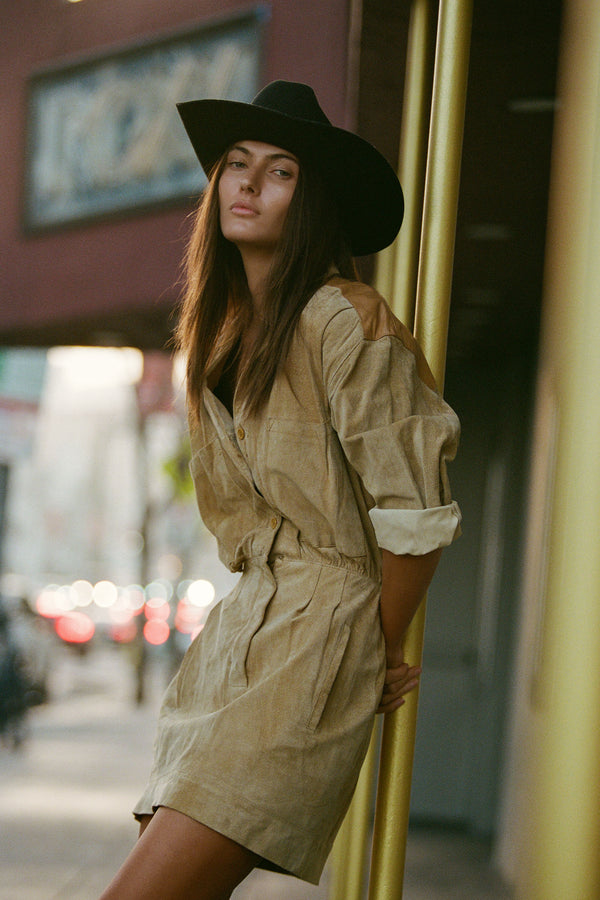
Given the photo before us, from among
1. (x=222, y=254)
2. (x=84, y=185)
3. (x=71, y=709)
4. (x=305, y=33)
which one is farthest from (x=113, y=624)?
(x=222, y=254)

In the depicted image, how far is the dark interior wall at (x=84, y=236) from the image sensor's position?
7.94 metres

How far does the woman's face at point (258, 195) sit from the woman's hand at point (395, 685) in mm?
766

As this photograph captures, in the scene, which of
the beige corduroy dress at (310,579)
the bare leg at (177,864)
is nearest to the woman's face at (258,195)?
the beige corduroy dress at (310,579)

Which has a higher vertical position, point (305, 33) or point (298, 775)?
point (305, 33)

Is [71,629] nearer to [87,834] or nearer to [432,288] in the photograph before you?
[87,834]

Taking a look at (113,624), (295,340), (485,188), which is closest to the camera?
(295,340)

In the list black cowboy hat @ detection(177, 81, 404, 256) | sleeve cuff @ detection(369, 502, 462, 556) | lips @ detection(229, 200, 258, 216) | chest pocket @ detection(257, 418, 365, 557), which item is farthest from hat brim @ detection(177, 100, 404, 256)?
sleeve cuff @ detection(369, 502, 462, 556)

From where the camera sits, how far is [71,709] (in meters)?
15.9

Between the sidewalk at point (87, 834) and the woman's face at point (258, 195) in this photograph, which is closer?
the woman's face at point (258, 195)

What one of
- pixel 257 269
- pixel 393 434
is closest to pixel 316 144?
pixel 257 269

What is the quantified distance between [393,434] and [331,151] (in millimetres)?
585

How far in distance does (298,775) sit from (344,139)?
1069 millimetres

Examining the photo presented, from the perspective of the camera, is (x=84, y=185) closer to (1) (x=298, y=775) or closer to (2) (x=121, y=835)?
(2) (x=121, y=835)

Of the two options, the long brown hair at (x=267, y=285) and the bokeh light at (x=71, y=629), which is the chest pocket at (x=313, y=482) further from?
the bokeh light at (x=71, y=629)
